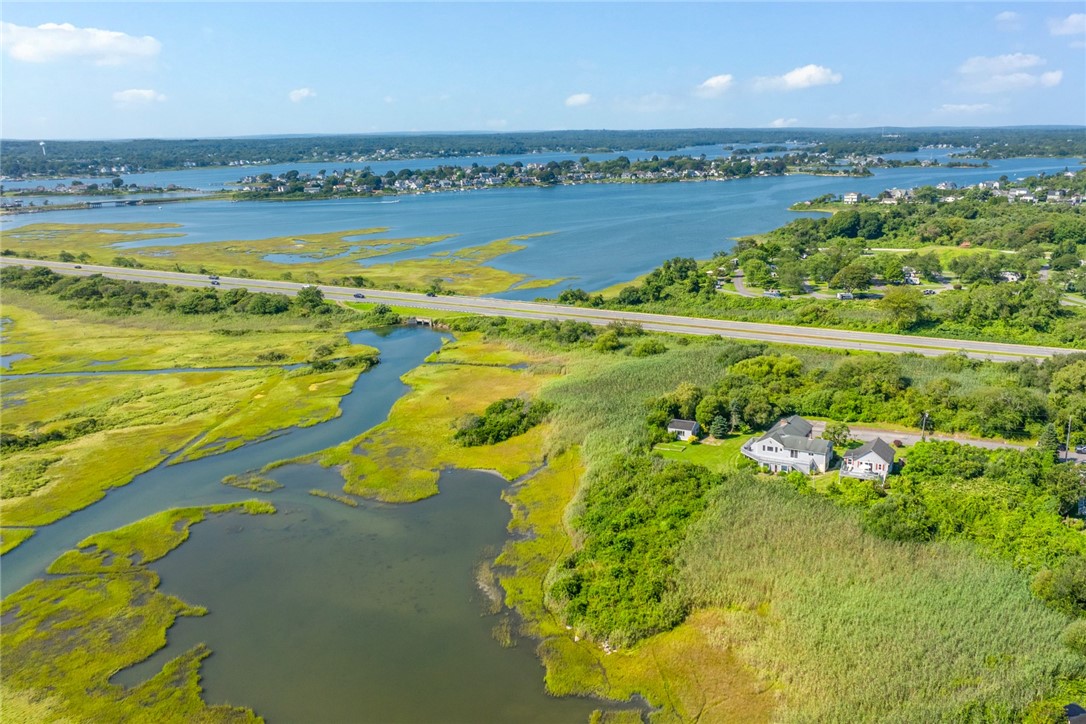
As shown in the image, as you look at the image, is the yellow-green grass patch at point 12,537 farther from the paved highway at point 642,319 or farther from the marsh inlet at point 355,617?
the paved highway at point 642,319

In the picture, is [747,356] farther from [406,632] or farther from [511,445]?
[406,632]

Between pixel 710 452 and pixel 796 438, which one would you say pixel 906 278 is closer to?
pixel 796 438

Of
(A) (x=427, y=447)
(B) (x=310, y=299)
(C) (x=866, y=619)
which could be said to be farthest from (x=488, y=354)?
(C) (x=866, y=619)

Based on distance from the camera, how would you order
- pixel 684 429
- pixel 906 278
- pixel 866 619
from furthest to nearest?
1. pixel 906 278
2. pixel 684 429
3. pixel 866 619

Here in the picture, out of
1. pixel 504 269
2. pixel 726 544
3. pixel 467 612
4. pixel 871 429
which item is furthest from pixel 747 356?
pixel 504 269

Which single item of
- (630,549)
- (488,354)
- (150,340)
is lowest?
→ (630,549)

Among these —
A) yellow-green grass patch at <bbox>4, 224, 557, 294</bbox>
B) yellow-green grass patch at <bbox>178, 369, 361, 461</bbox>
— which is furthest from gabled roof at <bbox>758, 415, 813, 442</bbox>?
yellow-green grass patch at <bbox>4, 224, 557, 294</bbox>
